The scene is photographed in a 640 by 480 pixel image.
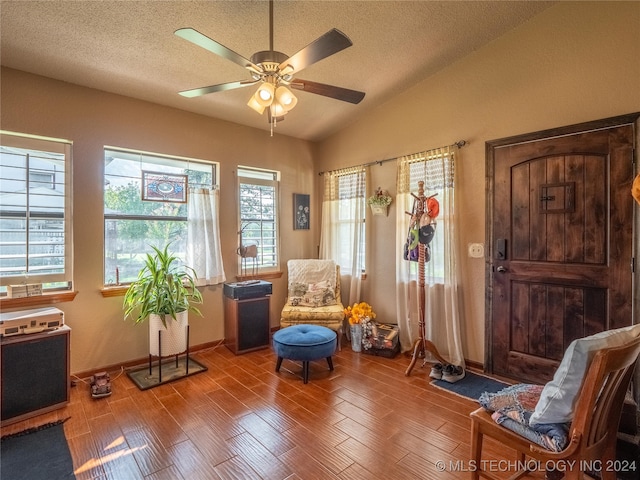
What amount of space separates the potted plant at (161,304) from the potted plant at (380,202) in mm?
2355

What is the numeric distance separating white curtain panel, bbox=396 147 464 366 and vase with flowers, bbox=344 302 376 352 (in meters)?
0.38

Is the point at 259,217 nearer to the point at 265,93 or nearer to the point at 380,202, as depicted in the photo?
the point at 380,202

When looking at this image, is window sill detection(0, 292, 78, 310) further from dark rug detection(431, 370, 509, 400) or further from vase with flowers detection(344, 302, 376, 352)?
dark rug detection(431, 370, 509, 400)

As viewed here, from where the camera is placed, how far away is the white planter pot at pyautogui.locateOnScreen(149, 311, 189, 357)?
307 cm

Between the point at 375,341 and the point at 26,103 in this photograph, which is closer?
the point at 26,103

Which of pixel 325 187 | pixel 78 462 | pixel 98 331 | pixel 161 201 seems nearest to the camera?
pixel 78 462

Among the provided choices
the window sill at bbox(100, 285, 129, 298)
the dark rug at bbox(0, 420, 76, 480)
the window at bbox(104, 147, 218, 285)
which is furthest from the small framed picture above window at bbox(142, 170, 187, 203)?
the dark rug at bbox(0, 420, 76, 480)

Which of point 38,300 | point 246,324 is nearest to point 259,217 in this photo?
point 246,324

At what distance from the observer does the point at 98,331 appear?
3.12 metres

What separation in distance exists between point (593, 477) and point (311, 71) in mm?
3623

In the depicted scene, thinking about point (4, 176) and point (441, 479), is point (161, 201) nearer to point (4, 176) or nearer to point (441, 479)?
point (4, 176)

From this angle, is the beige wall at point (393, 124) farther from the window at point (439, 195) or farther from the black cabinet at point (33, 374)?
the black cabinet at point (33, 374)

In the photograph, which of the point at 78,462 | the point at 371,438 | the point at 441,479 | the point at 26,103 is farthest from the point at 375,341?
the point at 26,103

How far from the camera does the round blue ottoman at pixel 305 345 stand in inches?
117
